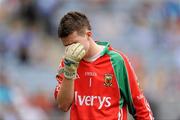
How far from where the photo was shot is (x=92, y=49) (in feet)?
19.1

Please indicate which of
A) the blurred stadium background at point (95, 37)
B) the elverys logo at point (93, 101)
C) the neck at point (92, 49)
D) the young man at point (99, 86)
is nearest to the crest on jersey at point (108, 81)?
the young man at point (99, 86)

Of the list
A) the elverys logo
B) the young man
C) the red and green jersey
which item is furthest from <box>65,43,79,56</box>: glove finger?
the elverys logo

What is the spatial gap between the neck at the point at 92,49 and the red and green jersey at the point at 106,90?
59 millimetres

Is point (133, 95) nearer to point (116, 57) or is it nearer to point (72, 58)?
point (116, 57)

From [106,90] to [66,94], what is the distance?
351mm

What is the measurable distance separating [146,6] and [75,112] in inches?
329

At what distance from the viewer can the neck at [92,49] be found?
5798 millimetres

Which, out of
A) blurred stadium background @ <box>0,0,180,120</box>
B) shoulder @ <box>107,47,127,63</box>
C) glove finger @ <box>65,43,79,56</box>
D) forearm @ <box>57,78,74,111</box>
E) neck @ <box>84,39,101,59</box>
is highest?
glove finger @ <box>65,43,79,56</box>

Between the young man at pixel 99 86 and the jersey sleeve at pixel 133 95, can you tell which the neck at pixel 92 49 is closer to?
the young man at pixel 99 86

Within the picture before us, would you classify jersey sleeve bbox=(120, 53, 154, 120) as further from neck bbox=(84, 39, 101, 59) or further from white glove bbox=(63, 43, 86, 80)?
white glove bbox=(63, 43, 86, 80)

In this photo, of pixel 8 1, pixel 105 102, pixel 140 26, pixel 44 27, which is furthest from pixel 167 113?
pixel 105 102

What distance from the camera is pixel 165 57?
1297 centimetres

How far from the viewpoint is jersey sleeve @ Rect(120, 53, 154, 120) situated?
583 centimetres

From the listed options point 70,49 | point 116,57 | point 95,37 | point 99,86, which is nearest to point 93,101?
point 99,86
